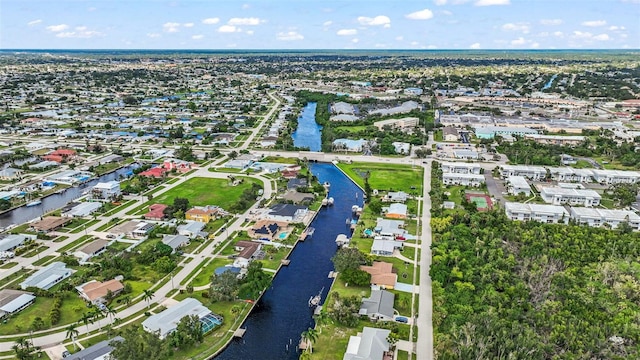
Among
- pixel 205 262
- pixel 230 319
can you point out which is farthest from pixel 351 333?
pixel 205 262

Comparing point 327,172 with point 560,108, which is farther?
point 560,108

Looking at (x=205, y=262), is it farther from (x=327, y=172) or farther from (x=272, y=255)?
(x=327, y=172)

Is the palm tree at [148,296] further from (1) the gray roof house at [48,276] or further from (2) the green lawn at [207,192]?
(2) the green lawn at [207,192]

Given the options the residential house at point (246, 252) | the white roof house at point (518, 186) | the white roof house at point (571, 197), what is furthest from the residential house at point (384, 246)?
the white roof house at point (571, 197)

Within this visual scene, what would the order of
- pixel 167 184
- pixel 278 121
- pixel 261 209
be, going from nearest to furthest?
1. pixel 261 209
2. pixel 167 184
3. pixel 278 121

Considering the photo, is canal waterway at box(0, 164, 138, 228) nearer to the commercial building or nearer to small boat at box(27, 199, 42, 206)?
small boat at box(27, 199, 42, 206)
